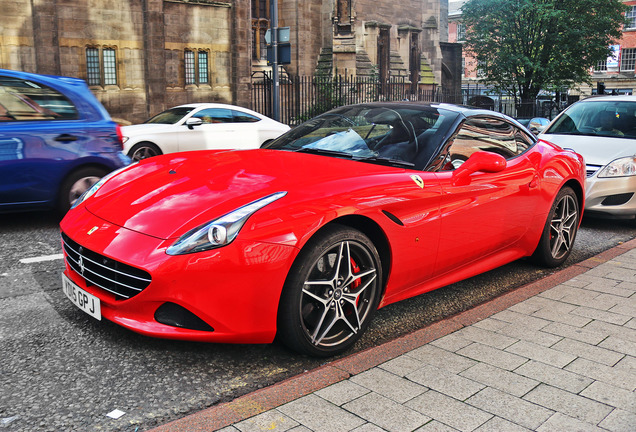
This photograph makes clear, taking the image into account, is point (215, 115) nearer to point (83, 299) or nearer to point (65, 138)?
point (65, 138)

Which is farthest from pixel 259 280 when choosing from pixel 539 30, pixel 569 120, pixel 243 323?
pixel 539 30

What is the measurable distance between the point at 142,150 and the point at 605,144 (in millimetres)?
8162

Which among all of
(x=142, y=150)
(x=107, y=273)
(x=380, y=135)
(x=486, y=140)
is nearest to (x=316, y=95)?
(x=142, y=150)

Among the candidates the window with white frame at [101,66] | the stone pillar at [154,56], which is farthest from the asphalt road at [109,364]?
the stone pillar at [154,56]

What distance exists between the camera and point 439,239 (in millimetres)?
4262

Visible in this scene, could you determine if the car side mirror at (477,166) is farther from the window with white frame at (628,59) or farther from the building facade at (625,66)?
the window with white frame at (628,59)

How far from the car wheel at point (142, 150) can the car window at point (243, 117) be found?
6.68ft

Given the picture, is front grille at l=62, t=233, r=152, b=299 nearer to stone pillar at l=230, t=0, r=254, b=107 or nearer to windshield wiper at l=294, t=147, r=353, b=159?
windshield wiper at l=294, t=147, r=353, b=159

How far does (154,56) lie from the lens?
20.0 metres

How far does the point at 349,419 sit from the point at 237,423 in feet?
1.61

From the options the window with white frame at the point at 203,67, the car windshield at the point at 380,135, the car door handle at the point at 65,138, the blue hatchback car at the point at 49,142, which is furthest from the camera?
the window with white frame at the point at 203,67

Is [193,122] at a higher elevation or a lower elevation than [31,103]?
lower

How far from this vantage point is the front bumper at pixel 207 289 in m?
3.20

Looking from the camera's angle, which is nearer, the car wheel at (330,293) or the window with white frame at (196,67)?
the car wheel at (330,293)
